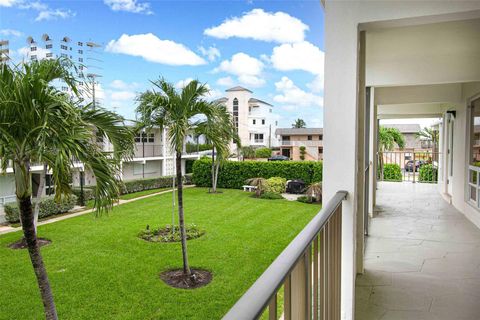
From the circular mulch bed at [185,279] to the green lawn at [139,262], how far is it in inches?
5.4

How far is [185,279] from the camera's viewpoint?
7070 millimetres

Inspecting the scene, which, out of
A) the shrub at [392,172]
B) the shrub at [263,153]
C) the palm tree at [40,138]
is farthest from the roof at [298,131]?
the palm tree at [40,138]

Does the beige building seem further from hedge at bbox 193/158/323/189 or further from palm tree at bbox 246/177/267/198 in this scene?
palm tree at bbox 246/177/267/198

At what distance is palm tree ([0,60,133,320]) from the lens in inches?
153

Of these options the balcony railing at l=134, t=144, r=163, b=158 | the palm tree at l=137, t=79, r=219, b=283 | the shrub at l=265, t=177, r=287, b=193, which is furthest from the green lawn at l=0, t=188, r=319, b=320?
the balcony railing at l=134, t=144, r=163, b=158

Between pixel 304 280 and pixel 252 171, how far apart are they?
56.0 ft

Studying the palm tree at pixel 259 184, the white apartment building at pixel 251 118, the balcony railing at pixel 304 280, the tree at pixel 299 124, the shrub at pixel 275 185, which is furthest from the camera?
the tree at pixel 299 124

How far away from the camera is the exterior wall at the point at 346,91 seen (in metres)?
2.36

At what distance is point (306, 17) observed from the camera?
176ft

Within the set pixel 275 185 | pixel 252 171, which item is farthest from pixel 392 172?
pixel 252 171

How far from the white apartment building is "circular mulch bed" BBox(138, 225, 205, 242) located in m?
32.5

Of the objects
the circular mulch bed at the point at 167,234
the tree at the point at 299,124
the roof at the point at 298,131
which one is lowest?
the circular mulch bed at the point at 167,234

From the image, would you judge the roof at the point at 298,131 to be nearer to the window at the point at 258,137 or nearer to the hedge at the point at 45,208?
the window at the point at 258,137

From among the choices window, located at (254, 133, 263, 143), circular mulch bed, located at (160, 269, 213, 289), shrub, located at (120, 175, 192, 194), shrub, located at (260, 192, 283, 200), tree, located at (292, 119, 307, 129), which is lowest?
circular mulch bed, located at (160, 269, 213, 289)
